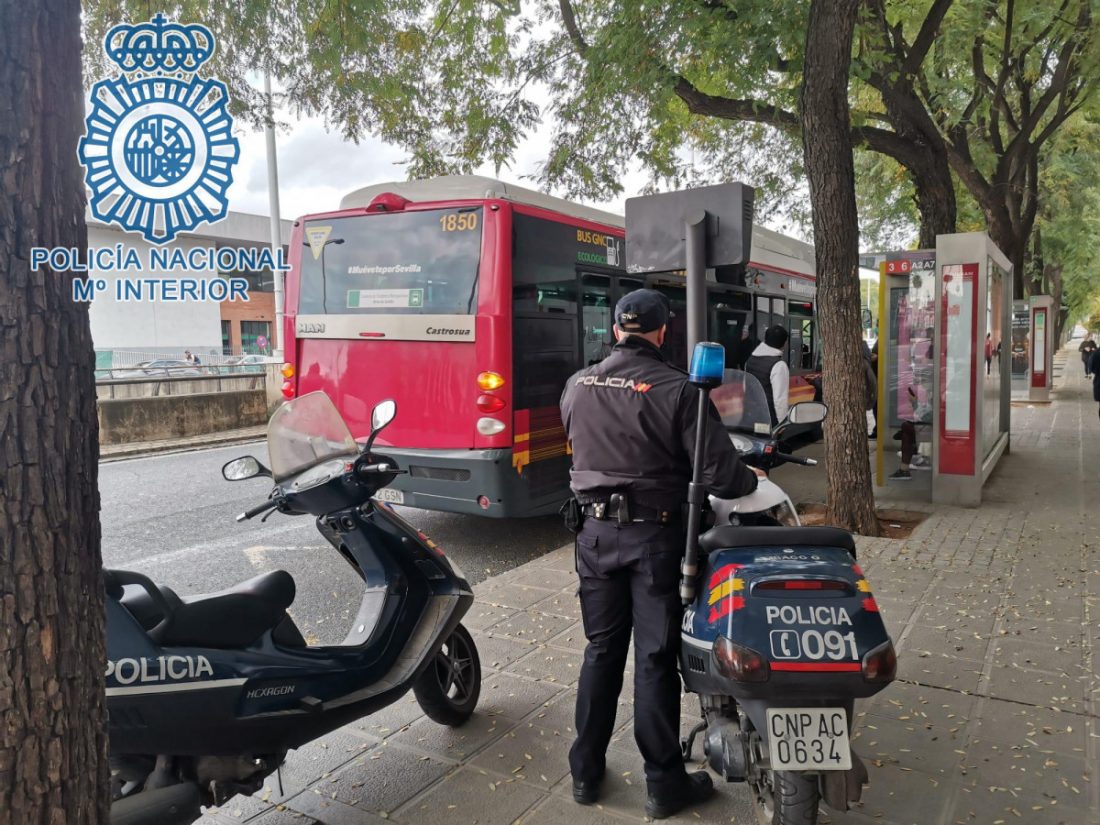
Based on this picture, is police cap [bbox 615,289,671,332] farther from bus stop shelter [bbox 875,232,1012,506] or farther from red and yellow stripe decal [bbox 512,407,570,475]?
bus stop shelter [bbox 875,232,1012,506]

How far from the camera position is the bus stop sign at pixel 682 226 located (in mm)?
4219

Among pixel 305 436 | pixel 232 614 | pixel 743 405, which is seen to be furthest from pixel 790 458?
pixel 232 614

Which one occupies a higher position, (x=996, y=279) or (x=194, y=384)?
(x=996, y=279)

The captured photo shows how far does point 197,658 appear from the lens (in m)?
2.59

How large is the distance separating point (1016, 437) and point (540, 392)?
11.0m

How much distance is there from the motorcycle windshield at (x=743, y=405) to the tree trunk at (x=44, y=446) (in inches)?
103

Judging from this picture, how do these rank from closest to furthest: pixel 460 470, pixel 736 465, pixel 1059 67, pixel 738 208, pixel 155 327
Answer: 1. pixel 736 465
2. pixel 738 208
3. pixel 460 470
4. pixel 1059 67
5. pixel 155 327

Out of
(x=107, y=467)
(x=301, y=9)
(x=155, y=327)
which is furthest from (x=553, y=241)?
(x=155, y=327)

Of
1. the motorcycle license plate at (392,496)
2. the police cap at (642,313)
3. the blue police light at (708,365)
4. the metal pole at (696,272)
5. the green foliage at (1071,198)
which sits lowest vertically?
the motorcycle license plate at (392,496)

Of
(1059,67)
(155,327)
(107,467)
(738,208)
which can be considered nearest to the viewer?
(738,208)

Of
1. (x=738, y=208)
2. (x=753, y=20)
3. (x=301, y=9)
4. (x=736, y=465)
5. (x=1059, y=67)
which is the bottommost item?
(x=736, y=465)

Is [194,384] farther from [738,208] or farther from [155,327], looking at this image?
[155,327]

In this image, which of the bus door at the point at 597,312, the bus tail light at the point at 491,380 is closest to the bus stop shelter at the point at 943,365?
the bus door at the point at 597,312

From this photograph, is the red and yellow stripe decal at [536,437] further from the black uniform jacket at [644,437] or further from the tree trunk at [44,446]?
the tree trunk at [44,446]
